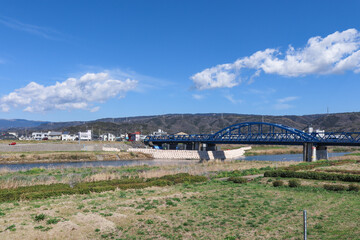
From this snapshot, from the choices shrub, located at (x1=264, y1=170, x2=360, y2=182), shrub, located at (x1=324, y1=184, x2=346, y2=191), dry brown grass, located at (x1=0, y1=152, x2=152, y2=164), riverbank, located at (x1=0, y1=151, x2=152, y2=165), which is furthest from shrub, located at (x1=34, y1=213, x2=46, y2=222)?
dry brown grass, located at (x1=0, y1=152, x2=152, y2=164)

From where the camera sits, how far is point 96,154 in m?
102

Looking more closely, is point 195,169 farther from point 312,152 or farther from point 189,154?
point 189,154

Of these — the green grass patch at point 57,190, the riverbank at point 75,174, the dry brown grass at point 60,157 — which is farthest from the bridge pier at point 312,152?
the green grass patch at point 57,190

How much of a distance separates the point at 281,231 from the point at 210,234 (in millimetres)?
3943

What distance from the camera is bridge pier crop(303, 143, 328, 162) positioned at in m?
85.6

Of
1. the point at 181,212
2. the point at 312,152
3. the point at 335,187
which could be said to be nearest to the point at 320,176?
the point at 335,187

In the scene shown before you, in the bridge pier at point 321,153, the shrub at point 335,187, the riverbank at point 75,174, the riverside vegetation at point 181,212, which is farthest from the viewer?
the bridge pier at point 321,153

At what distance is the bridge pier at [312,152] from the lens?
281 ft

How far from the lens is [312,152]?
8538 cm

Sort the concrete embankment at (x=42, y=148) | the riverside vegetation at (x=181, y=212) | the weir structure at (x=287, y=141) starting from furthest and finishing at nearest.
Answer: the concrete embankment at (x=42, y=148)
the weir structure at (x=287, y=141)
the riverside vegetation at (x=181, y=212)

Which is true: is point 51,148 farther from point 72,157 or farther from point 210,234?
point 210,234

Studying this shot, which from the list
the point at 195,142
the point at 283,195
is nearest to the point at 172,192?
the point at 283,195

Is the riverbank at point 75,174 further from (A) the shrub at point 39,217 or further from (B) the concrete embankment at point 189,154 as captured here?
(B) the concrete embankment at point 189,154

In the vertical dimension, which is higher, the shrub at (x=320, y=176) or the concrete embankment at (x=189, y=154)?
the shrub at (x=320, y=176)
